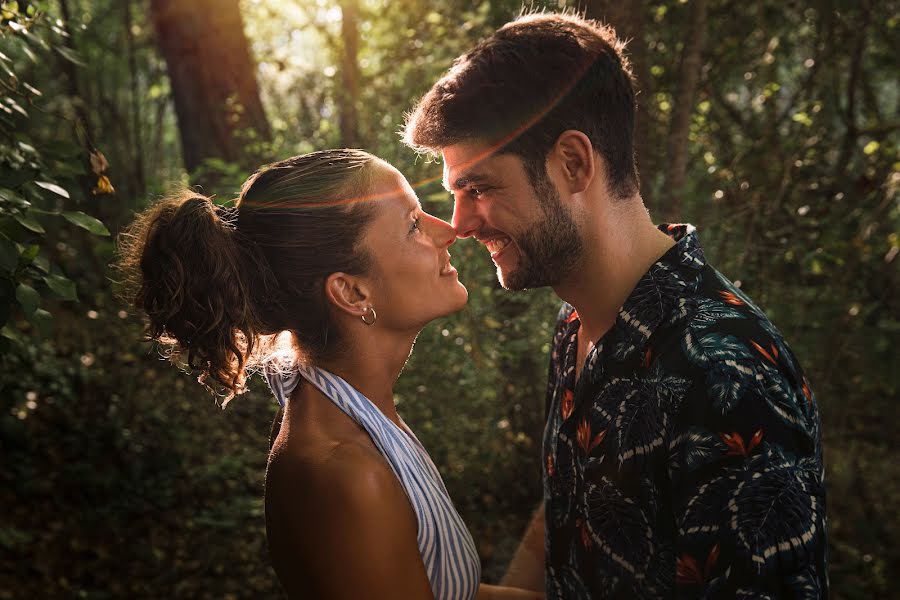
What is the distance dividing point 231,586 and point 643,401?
12.3 ft

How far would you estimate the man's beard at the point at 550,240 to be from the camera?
219 centimetres

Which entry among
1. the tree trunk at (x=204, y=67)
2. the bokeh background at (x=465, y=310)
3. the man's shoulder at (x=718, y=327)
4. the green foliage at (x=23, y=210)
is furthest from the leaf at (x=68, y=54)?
→ the tree trunk at (x=204, y=67)

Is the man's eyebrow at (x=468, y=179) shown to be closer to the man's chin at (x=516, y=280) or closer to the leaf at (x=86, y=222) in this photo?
the man's chin at (x=516, y=280)

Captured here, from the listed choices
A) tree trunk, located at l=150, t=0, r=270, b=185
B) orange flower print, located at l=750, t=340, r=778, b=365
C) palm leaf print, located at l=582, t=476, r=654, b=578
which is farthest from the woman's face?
tree trunk, located at l=150, t=0, r=270, b=185

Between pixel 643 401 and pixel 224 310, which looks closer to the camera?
pixel 643 401

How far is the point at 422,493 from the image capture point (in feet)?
6.56

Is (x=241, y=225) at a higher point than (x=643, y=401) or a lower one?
higher

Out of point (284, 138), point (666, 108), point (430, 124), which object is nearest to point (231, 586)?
point (284, 138)

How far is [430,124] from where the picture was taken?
232 cm

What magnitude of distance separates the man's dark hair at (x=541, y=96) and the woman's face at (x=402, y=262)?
10.1 inches

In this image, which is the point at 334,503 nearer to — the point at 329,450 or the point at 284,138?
the point at 329,450

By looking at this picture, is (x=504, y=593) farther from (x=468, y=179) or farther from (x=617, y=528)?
(x=468, y=179)

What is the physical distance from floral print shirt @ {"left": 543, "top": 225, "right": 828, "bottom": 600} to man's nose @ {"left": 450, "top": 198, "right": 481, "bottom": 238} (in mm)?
575

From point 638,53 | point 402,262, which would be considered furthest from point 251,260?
point 638,53
